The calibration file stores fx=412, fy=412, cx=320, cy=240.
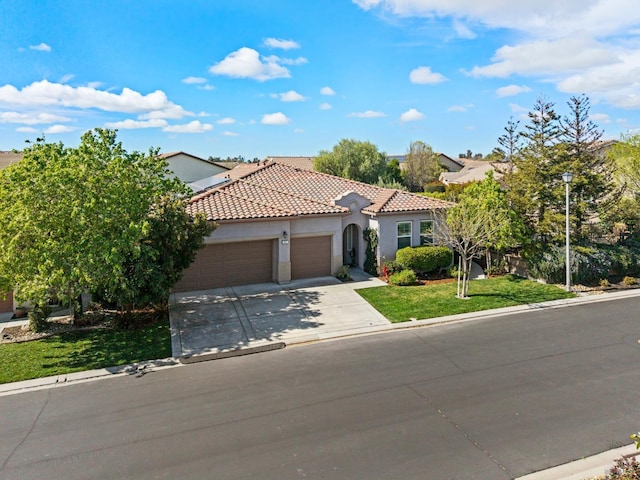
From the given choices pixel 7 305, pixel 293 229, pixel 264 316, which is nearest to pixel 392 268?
pixel 293 229

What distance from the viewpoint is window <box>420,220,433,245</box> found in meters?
20.8

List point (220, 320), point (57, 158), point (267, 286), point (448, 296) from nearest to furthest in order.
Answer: point (57, 158) → point (220, 320) → point (448, 296) → point (267, 286)

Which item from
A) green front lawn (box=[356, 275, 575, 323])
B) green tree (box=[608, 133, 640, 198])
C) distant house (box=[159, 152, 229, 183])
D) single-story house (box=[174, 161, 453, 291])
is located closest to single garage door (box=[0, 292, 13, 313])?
single-story house (box=[174, 161, 453, 291])

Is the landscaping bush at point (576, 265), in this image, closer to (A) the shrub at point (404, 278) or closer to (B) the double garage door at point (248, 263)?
(A) the shrub at point (404, 278)

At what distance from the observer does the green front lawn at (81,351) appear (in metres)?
10.8

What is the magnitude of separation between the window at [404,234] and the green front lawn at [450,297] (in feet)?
9.45

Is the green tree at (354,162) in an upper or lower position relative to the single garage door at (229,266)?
upper

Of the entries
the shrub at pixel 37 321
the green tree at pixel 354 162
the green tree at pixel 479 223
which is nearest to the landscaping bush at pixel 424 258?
the green tree at pixel 479 223

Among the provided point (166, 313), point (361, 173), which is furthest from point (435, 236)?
point (361, 173)

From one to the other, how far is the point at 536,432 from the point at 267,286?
1236 centimetres

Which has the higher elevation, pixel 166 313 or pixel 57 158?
pixel 57 158

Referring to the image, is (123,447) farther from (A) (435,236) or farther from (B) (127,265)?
(A) (435,236)

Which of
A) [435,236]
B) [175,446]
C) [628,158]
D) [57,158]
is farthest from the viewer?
[628,158]

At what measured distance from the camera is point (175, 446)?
24.7 feet
